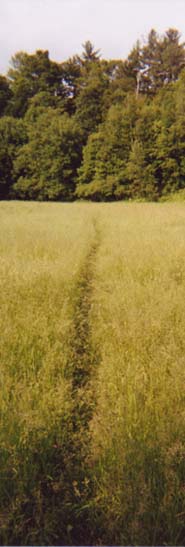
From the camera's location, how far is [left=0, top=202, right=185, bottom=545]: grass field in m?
2.07

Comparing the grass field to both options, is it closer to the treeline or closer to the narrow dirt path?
the narrow dirt path

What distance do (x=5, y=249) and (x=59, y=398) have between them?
24.2 feet

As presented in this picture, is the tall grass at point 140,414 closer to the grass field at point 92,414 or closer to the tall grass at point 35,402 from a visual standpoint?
the grass field at point 92,414

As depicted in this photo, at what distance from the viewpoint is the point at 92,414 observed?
119 inches

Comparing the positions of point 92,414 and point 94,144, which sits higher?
point 94,144

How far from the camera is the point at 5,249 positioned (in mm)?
9773

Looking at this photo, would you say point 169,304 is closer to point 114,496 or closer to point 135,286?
point 135,286

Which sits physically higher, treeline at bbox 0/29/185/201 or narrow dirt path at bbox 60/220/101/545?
treeline at bbox 0/29/185/201

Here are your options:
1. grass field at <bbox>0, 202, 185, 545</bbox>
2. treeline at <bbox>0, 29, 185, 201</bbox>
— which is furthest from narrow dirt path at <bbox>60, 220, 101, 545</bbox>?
treeline at <bbox>0, 29, 185, 201</bbox>

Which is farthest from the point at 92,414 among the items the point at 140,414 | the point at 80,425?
the point at 140,414

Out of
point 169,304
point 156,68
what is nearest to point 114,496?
→ point 169,304

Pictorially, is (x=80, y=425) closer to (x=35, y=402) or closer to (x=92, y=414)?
(x=92, y=414)

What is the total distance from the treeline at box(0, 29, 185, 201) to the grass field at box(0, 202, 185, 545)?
1442 inches

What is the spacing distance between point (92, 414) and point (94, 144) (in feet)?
149
